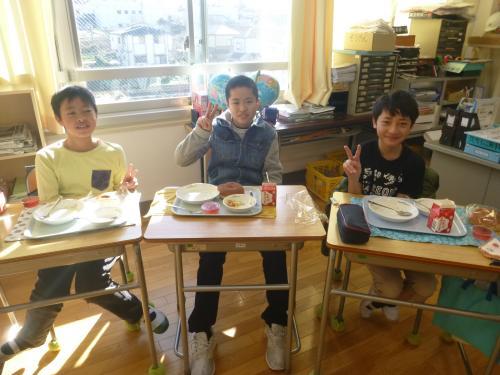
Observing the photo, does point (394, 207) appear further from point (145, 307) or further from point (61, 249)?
point (61, 249)

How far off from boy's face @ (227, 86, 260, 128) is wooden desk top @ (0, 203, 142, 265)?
30.1 inches

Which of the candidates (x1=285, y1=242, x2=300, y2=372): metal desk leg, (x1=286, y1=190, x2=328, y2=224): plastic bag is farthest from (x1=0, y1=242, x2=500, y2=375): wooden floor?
(x1=286, y1=190, x2=328, y2=224): plastic bag

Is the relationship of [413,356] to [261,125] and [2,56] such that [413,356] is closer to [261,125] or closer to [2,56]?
[261,125]

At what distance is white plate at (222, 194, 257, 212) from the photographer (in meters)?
1.36

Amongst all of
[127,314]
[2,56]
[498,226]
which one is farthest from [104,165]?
[498,226]

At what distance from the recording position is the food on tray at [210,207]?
4.44 ft

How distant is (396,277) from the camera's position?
5.18 feet

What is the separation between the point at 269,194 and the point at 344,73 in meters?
1.85

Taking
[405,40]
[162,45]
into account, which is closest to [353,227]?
[162,45]

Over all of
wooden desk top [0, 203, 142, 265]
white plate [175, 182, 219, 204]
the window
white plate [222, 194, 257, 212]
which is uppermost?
the window

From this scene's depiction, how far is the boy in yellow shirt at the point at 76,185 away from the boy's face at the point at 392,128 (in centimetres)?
113

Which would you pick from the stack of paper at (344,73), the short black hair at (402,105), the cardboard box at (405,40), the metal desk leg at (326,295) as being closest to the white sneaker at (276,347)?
the metal desk leg at (326,295)

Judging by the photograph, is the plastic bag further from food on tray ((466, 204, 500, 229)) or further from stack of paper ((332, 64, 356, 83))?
stack of paper ((332, 64, 356, 83))

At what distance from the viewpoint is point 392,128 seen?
164cm
